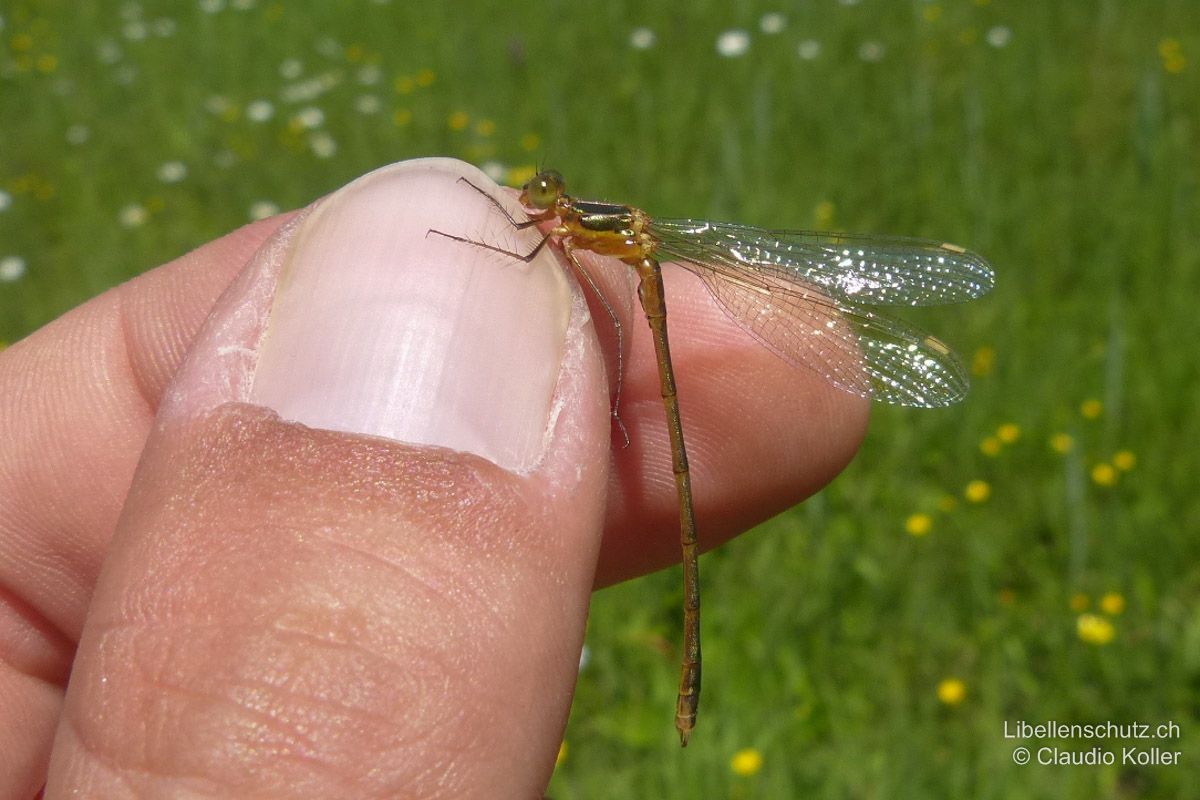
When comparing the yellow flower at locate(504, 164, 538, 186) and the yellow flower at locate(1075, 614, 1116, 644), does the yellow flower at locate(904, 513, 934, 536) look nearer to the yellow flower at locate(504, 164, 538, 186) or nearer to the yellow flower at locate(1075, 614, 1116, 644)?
the yellow flower at locate(1075, 614, 1116, 644)

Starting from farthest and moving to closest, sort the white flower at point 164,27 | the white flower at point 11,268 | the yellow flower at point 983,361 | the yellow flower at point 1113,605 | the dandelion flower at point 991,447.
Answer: the white flower at point 164,27, the white flower at point 11,268, the yellow flower at point 983,361, the dandelion flower at point 991,447, the yellow flower at point 1113,605

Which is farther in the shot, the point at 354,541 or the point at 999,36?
the point at 999,36

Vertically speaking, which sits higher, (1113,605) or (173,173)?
(173,173)

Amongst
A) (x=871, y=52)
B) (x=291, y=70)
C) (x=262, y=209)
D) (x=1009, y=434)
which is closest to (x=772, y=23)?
(x=871, y=52)

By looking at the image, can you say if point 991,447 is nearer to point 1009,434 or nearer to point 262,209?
point 1009,434

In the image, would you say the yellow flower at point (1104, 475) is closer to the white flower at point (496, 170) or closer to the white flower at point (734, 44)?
the white flower at point (496, 170)

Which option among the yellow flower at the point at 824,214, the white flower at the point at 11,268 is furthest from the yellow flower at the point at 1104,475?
the white flower at the point at 11,268

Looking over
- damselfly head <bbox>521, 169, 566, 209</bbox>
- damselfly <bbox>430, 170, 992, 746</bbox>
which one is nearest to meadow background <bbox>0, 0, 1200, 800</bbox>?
damselfly <bbox>430, 170, 992, 746</bbox>
